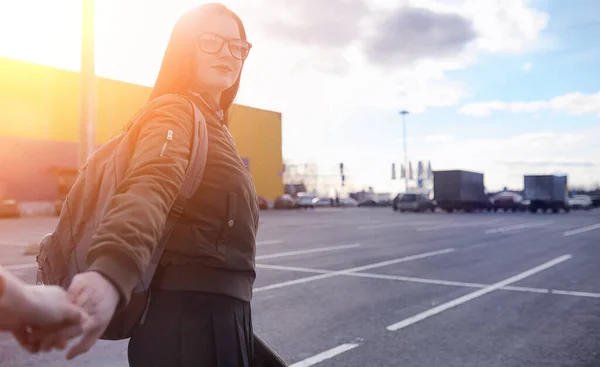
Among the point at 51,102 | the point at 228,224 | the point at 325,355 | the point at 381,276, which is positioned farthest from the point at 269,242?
the point at 51,102

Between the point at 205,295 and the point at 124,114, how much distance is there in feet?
136

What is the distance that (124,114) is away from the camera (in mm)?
40562

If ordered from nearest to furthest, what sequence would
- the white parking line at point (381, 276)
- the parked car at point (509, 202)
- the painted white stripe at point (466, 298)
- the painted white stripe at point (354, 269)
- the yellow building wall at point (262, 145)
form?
1. the painted white stripe at point (466, 298)
2. the painted white stripe at point (354, 269)
3. the white parking line at point (381, 276)
4. the parked car at point (509, 202)
5. the yellow building wall at point (262, 145)

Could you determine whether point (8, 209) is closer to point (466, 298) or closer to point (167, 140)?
point (466, 298)

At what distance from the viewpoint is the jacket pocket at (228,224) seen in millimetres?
1505

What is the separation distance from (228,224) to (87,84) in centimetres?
1080

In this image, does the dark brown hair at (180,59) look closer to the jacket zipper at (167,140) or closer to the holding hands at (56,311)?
the jacket zipper at (167,140)

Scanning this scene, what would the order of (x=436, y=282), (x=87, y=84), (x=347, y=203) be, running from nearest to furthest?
1. (x=436, y=282)
2. (x=87, y=84)
3. (x=347, y=203)

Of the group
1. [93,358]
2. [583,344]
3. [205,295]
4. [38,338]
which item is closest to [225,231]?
[205,295]

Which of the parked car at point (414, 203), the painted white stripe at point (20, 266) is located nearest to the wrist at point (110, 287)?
the painted white stripe at point (20, 266)

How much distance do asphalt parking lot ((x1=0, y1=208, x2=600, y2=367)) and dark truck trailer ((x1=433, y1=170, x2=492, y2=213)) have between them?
28.6 metres

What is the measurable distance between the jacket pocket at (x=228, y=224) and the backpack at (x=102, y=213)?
13cm

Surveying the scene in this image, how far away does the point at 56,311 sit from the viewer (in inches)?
36.0

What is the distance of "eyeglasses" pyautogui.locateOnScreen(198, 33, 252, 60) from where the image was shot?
1.67 metres
